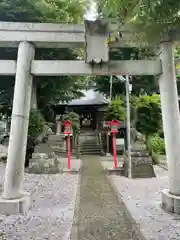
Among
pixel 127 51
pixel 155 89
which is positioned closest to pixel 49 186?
pixel 127 51

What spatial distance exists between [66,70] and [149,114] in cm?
700

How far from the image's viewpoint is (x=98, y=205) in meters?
5.21

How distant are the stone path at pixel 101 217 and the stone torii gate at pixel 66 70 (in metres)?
1.07

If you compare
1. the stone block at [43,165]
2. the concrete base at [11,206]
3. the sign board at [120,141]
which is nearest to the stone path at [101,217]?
the concrete base at [11,206]

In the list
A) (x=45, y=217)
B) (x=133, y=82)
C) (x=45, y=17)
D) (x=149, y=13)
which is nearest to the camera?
(x=149, y=13)

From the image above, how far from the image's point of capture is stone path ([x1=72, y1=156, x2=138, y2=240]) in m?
3.65

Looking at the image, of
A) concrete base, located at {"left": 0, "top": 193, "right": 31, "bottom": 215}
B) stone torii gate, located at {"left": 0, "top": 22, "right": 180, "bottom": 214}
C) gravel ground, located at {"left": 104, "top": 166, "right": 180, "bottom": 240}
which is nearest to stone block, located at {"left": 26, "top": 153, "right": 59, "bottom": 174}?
gravel ground, located at {"left": 104, "top": 166, "right": 180, "bottom": 240}

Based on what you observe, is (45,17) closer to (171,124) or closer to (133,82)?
(171,124)

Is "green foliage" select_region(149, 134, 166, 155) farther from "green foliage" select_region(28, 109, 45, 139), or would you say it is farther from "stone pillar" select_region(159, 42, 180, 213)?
"stone pillar" select_region(159, 42, 180, 213)

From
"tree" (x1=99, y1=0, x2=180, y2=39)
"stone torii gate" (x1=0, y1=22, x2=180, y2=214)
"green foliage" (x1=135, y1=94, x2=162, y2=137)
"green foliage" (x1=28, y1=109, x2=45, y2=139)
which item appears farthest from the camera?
"green foliage" (x1=135, y1=94, x2=162, y2=137)

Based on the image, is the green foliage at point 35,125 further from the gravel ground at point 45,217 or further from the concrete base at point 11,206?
the concrete base at point 11,206

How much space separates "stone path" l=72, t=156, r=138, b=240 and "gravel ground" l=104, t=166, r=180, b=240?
8.8 inches

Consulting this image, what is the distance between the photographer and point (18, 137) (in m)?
4.64

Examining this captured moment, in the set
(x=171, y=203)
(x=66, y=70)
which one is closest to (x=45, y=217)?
(x=171, y=203)
